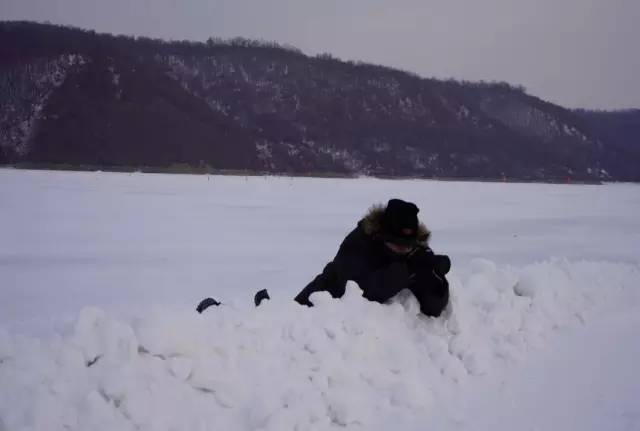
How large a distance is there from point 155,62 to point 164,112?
11141mm

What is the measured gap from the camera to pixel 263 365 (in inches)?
139

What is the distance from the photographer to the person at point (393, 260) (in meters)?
3.97

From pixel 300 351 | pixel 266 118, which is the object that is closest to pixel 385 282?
pixel 300 351

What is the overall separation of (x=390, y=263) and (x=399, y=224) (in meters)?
0.31

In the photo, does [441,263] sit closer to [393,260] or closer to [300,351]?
[393,260]

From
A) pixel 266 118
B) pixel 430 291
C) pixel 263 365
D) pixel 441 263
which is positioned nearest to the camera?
pixel 263 365

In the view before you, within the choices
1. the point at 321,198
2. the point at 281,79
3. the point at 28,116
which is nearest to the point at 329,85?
the point at 281,79

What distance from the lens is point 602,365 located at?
15.2 feet

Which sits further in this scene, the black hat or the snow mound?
the black hat

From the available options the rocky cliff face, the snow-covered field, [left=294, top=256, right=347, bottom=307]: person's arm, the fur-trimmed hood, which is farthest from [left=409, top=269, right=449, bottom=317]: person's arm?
the rocky cliff face

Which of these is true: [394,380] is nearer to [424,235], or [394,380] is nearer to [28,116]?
[424,235]

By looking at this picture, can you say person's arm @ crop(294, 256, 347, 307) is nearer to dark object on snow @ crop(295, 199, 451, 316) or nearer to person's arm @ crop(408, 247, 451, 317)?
dark object on snow @ crop(295, 199, 451, 316)

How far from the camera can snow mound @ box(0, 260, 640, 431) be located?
2873 mm

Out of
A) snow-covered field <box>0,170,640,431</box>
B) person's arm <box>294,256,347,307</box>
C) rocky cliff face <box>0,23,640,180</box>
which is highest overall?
rocky cliff face <box>0,23,640,180</box>
